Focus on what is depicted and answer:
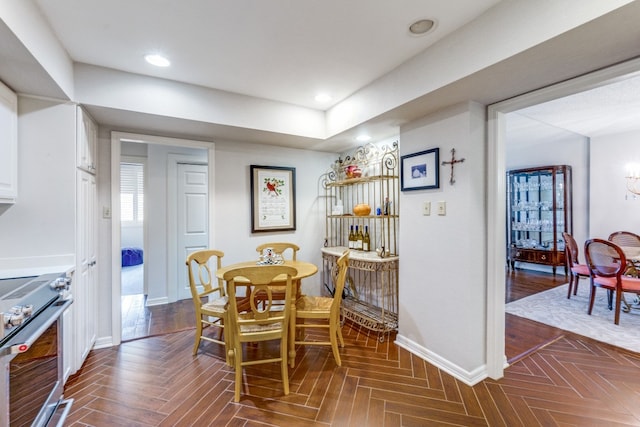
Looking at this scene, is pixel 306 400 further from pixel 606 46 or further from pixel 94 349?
pixel 606 46

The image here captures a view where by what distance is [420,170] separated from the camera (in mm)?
2496

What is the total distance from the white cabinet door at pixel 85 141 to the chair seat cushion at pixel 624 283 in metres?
5.36

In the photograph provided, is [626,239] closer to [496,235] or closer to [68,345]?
[496,235]

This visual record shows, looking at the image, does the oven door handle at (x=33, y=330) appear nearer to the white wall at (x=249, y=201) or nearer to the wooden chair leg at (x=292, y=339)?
the wooden chair leg at (x=292, y=339)

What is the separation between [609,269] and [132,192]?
848 cm

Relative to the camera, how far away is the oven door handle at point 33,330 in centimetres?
110

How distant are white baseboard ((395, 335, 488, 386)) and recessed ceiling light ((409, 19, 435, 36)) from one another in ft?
7.95

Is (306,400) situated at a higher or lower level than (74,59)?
lower

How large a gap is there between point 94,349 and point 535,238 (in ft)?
23.5

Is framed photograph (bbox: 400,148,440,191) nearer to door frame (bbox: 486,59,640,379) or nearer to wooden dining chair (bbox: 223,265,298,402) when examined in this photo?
door frame (bbox: 486,59,640,379)

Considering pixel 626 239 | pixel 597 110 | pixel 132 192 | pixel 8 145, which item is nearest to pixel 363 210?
pixel 8 145

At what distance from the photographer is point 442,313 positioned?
7.64 ft

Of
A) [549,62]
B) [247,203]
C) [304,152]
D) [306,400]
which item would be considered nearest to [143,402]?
[306,400]

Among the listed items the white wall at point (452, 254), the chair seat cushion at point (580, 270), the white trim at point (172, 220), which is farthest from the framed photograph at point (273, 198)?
the chair seat cushion at point (580, 270)
